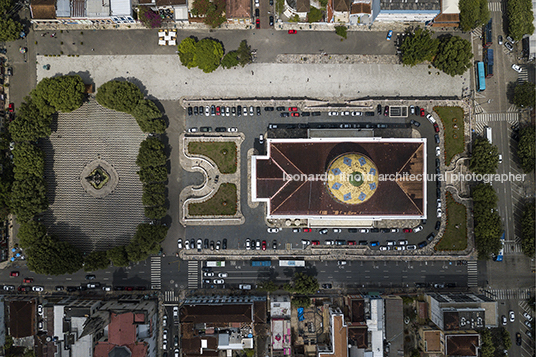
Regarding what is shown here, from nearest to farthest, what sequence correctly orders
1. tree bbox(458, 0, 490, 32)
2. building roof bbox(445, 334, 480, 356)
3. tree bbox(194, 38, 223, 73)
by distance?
building roof bbox(445, 334, 480, 356)
tree bbox(194, 38, 223, 73)
tree bbox(458, 0, 490, 32)

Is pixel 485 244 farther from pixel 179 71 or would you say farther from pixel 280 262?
pixel 179 71

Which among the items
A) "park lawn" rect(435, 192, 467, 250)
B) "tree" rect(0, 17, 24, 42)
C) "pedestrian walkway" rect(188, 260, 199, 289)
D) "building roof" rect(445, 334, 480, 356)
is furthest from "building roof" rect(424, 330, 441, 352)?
"tree" rect(0, 17, 24, 42)

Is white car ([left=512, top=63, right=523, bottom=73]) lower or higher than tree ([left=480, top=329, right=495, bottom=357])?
higher

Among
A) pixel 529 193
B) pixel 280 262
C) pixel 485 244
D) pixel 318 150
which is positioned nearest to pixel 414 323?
pixel 485 244

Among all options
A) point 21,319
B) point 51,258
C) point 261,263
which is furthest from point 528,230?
point 21,319

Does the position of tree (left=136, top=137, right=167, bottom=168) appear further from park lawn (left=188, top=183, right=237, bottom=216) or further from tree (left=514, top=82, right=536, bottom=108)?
tree (left=514, top=82, right=536, bottom=108)

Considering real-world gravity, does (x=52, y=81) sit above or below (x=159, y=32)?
below

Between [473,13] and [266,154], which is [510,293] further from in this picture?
[266,154]
